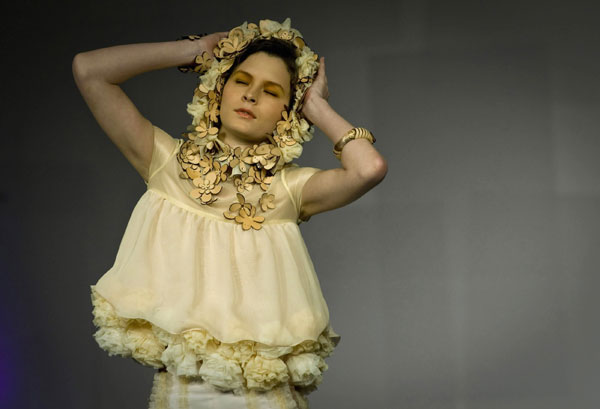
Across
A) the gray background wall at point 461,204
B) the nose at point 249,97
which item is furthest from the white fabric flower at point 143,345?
the gray background wall at point 461,204

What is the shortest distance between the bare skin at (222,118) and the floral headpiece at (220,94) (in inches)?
0.8

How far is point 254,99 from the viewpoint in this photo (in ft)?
5.92

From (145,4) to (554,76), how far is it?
1.27m

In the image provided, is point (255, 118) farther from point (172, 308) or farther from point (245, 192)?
point (172, 308)

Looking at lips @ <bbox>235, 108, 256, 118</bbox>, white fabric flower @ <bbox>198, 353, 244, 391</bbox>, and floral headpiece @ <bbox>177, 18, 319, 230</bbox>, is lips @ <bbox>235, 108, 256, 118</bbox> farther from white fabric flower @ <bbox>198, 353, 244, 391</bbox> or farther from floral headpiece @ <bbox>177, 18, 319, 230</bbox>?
white fabric flower @ <bbox>198, 353, 244, 391</bbox>

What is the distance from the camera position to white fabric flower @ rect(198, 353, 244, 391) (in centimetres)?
164

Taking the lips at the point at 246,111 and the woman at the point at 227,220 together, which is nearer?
the woman at the point at 227,220

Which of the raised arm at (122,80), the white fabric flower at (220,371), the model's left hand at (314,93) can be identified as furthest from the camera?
the model's left hand at (314,93)

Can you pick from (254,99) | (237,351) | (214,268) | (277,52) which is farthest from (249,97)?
(237,351)

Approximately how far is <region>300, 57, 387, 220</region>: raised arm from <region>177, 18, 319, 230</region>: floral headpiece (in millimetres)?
34

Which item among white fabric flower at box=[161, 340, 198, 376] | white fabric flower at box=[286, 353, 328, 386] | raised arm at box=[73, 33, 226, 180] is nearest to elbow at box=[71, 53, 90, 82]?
raised arm at box=[73, 33, 226, 180]

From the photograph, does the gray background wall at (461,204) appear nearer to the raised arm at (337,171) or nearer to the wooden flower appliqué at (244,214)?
the raised arm at (337,171)

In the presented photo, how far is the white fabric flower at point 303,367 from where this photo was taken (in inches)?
66.6

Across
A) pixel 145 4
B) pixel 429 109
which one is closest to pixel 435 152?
pixel 429 109
